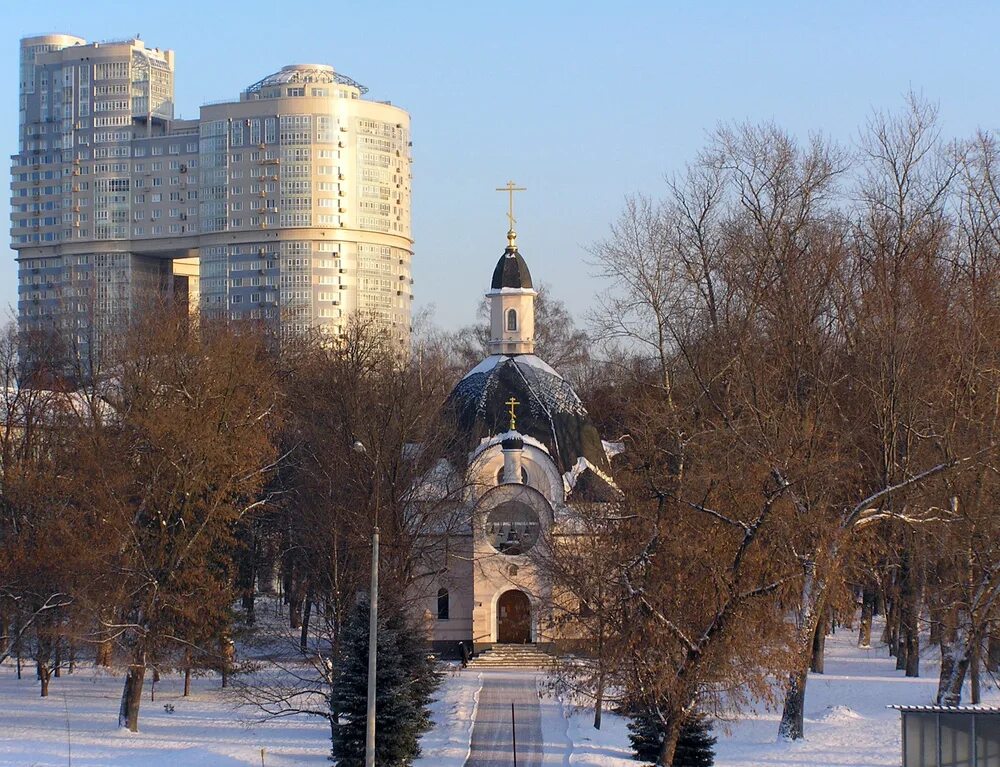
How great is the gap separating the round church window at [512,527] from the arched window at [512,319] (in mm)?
7939

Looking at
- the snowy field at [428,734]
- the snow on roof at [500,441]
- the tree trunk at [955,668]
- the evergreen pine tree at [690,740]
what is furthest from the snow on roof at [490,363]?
the evergreen pine tree at [690,740]

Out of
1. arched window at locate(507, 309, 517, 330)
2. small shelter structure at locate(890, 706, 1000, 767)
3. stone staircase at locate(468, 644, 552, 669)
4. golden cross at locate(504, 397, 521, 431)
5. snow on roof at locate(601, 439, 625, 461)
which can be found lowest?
stone staircase at locate(468, 644, 552, 669)

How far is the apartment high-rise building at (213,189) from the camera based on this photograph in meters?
114

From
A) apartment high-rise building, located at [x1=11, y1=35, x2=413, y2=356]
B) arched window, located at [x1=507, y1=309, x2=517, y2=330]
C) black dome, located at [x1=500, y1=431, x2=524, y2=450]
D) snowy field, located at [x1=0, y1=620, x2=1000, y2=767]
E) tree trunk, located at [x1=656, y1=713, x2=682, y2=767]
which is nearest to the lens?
tree trunk, located at [x1=656, y1=713, x2=682, y2=767]

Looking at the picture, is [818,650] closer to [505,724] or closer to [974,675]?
[974,675]

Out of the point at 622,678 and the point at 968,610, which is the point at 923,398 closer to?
the point at 968,610

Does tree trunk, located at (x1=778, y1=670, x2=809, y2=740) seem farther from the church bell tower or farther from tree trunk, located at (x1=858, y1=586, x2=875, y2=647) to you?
the church bell tower

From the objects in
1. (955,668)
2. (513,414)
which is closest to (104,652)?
(513,414)

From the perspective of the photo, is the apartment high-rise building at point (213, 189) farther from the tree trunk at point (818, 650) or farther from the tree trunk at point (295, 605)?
the tree trunk at point (818, 650)

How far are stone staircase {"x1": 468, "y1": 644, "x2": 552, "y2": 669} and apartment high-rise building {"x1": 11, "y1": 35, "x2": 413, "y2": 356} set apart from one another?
2806 inches

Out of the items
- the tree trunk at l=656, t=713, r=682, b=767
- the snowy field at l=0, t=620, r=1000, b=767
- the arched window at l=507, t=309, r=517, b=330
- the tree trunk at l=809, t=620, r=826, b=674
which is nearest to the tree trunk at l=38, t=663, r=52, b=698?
the snowy field at l=0, t=620, r=1000, b=767

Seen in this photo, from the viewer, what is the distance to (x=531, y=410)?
44312mm

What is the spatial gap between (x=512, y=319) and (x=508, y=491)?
8.16 meters

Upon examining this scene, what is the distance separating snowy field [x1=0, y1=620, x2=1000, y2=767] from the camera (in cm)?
2580
